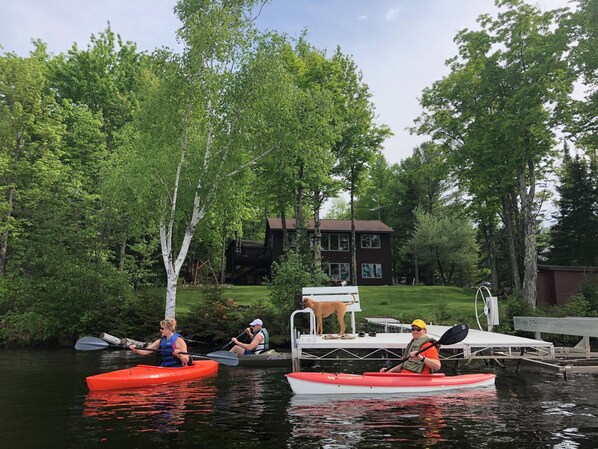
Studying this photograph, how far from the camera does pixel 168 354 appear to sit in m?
12.5

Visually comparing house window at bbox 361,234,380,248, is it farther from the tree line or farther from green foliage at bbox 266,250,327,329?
green foliage at bbox 266,250,327,329

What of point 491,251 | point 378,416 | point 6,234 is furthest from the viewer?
point 491,251

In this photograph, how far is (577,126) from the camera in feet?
77.4

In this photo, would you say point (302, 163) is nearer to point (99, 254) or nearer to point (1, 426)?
point (99, 254)

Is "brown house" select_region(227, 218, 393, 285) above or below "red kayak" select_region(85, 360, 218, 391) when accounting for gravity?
above

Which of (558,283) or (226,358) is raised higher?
(558,283)

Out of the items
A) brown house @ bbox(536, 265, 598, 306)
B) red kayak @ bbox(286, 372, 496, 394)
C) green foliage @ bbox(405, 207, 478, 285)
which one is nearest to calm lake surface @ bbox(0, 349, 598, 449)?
red kayak @ bbox(286, 372, 496, 394)

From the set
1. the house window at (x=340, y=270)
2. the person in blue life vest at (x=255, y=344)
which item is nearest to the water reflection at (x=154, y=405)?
the person in blue life vest at (x=255, y=344)

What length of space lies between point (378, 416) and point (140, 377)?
20.4 ft

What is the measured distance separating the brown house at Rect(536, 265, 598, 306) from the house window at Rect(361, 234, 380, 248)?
15.8 m

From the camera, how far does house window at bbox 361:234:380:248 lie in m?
43.8

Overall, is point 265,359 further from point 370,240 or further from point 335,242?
point 370,240

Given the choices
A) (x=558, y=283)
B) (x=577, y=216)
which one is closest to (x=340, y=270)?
(x=558, y=283)

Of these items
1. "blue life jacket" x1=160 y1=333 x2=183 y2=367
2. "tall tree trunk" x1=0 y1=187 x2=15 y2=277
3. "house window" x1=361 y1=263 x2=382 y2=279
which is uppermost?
"tall tree trunk" x1=0 y1=187 x2=15 y2=277
